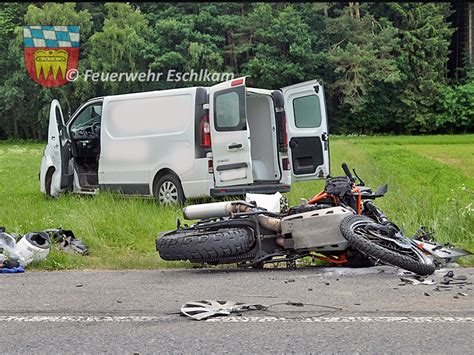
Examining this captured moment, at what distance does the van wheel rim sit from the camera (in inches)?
440

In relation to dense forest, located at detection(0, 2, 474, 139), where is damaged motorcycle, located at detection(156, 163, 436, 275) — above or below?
below

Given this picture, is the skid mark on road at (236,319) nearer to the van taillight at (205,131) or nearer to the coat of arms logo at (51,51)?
the van taillight at (205,131)

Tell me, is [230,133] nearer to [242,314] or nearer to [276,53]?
[242,314]

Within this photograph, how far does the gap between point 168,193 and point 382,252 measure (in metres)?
5.90

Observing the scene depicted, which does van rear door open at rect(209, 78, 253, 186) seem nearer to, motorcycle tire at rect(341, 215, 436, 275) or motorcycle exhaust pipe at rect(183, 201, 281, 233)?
motorcycle exhaust pipe at rect(183, 201, 281, 233)

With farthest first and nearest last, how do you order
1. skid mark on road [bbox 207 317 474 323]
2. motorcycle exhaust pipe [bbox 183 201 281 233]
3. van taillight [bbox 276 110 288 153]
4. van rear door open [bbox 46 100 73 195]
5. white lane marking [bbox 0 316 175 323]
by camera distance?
van rear door open [bbox 46 100 73 195] < van taillight [bbox 276 110 288 153] < motorcycle exhaust pipe [bbox 183 201 281 233] < white lane marking [bbox 0 316 175 323] < skid mark on road [bbox 207 317 474 323]

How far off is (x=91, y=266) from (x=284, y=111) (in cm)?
547

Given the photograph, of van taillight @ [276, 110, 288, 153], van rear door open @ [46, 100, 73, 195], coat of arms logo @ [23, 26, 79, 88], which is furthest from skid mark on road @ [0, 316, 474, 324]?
coat of arms logo @ [23, 26, 79, 88]

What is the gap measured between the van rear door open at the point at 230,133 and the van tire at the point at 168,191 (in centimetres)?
78

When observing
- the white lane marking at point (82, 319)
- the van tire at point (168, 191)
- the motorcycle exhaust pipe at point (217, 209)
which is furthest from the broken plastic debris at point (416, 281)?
the van tire at point (168, 191)

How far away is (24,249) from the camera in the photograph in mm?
7020

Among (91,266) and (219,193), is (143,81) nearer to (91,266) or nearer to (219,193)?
(219,193)

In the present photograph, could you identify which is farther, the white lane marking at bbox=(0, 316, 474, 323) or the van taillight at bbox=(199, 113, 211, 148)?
the van taillight at bbox=(199, 113, 211, 148)

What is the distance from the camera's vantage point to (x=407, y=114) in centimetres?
5041
